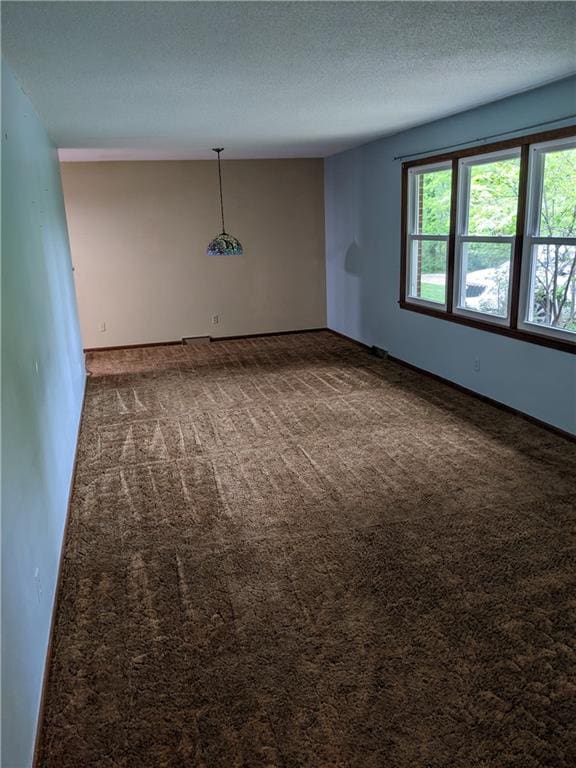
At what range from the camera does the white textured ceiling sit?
2.30 meters

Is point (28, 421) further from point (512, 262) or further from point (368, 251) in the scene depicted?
point (368, 251)

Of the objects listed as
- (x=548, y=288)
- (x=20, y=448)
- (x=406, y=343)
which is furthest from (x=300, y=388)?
(x=20, y=448)

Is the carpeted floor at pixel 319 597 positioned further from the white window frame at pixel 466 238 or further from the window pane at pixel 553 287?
the white window frame at pixel 466 238

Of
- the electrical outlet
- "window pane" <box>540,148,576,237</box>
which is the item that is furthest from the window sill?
the electrical outlet

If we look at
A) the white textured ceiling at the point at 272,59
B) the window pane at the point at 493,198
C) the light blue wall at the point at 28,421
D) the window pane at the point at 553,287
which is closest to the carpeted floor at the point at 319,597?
the light blue wall at the point at 28,421

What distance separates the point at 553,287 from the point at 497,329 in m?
0.64

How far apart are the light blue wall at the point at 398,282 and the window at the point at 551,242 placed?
0.23 meters

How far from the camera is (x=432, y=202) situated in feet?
18.8

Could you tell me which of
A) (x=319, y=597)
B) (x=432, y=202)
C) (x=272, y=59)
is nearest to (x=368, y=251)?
(x=432, y=202)

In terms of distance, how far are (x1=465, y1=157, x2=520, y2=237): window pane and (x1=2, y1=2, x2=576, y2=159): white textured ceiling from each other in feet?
1.79

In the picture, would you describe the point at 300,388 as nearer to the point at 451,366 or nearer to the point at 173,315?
the point at 451,366

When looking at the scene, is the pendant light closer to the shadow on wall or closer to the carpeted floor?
the shadow on wall

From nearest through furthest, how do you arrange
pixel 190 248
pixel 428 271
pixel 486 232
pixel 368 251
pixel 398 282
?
pixel 486 232 < pixel 428 271 < pixel 398 282 < pixel 368 251 < pixel 190 248

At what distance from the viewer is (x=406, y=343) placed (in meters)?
6.43
